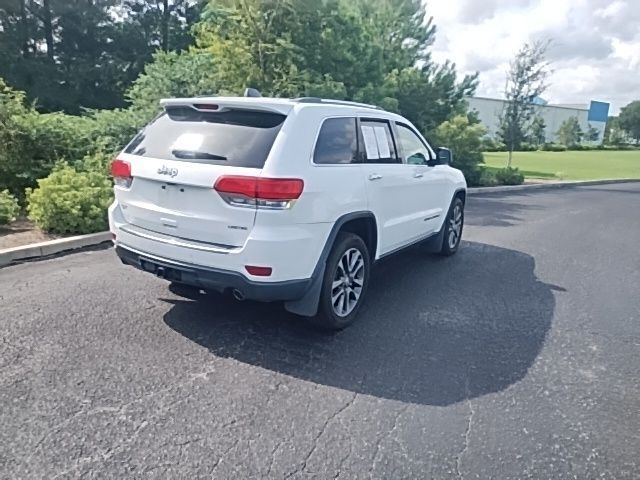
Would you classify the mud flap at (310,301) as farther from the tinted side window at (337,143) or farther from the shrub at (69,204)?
the shrub at (69,204)

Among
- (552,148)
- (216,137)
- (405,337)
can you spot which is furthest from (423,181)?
(552,148)

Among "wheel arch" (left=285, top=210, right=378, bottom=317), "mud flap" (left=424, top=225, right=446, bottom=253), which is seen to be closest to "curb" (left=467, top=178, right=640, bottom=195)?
"mud flap" (left=424, top=225, right=446, bottom=253)

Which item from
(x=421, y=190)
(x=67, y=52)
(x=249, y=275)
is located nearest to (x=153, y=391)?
(x=249, y=275)

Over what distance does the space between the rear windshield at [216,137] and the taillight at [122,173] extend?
0.14 m

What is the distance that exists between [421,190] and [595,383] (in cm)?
266

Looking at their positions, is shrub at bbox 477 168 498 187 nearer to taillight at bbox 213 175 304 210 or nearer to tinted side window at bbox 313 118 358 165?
tinted side window at bbox 313 118 358 165

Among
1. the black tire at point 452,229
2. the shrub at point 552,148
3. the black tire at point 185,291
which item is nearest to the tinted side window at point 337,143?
the black tire at point 185,291

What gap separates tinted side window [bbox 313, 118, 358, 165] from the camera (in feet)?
12.5

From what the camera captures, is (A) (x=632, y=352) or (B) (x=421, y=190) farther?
(B) (x=421, y=190)

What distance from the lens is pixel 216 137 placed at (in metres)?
3.66

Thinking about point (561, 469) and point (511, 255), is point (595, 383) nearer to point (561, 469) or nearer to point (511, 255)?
point (561, 469)

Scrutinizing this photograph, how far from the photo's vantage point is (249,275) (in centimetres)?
344

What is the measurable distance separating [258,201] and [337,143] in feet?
3.44

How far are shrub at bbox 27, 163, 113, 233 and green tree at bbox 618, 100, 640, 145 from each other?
10275cm
